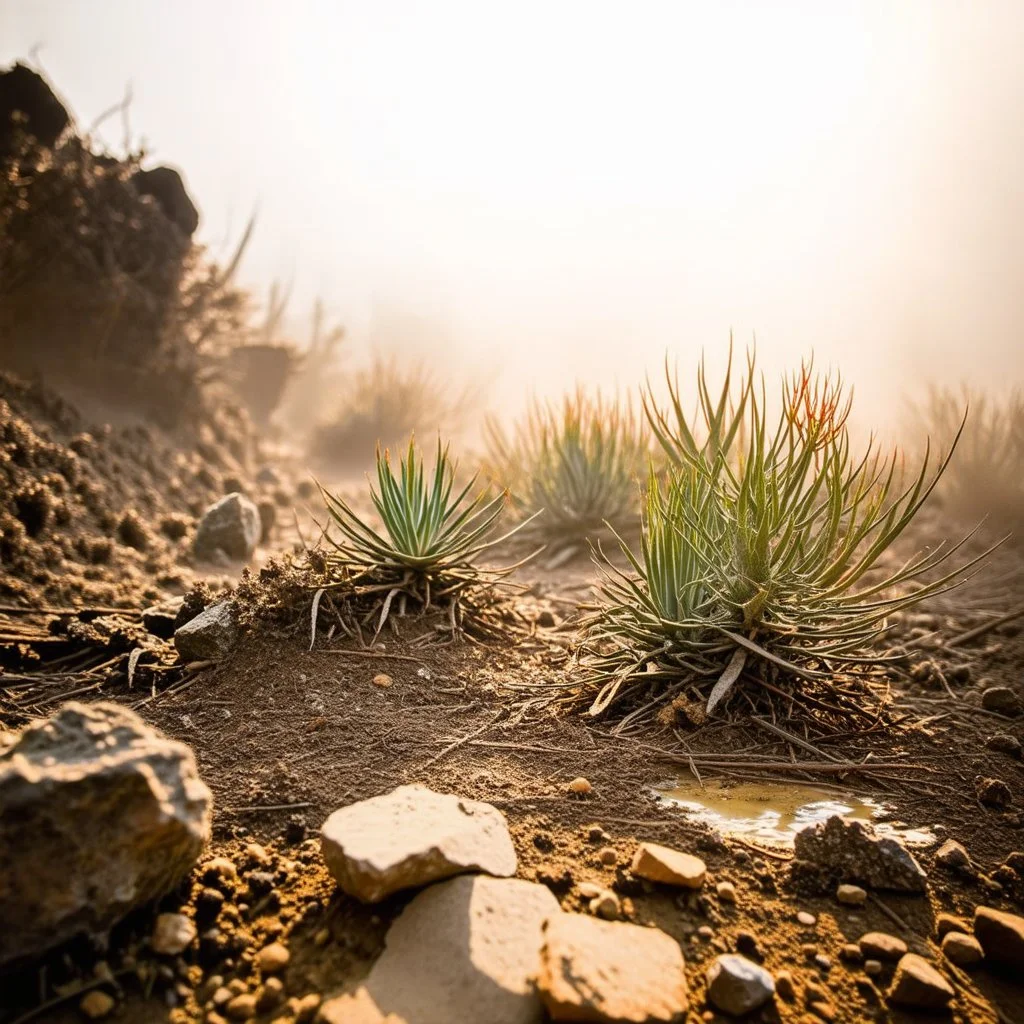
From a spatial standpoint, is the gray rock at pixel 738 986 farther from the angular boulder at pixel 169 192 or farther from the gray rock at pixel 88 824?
the angular boulder at pixel 169 192

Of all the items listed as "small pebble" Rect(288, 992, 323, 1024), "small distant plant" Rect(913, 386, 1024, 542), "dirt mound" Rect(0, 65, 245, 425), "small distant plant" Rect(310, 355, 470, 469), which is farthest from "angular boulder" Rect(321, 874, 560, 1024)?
"small distant plant" Rect(310, 355, 470, 469)

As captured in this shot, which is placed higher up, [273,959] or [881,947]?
[881,947]

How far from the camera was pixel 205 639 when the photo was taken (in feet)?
8.53

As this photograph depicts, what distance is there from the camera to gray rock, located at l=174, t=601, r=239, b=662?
2.60 metres

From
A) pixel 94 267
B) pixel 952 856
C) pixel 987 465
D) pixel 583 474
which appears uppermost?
pixel 94 267

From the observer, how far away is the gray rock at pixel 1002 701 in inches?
104

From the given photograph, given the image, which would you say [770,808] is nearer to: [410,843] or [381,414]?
[410,843]

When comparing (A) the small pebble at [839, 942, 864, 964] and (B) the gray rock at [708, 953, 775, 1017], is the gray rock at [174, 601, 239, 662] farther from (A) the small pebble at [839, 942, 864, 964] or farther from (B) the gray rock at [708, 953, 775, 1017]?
(A) the small pebble at [839, 942, 864, 964]

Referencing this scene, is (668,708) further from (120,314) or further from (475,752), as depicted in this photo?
(120,314)

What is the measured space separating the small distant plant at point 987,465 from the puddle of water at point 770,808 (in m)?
5.78

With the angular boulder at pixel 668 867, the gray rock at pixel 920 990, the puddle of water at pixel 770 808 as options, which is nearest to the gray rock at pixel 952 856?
the puddle of water at pixel 770 808

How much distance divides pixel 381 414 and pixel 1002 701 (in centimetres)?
1011

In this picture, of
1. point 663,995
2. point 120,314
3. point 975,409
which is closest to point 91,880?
point 663,995

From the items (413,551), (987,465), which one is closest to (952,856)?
(413,551)
